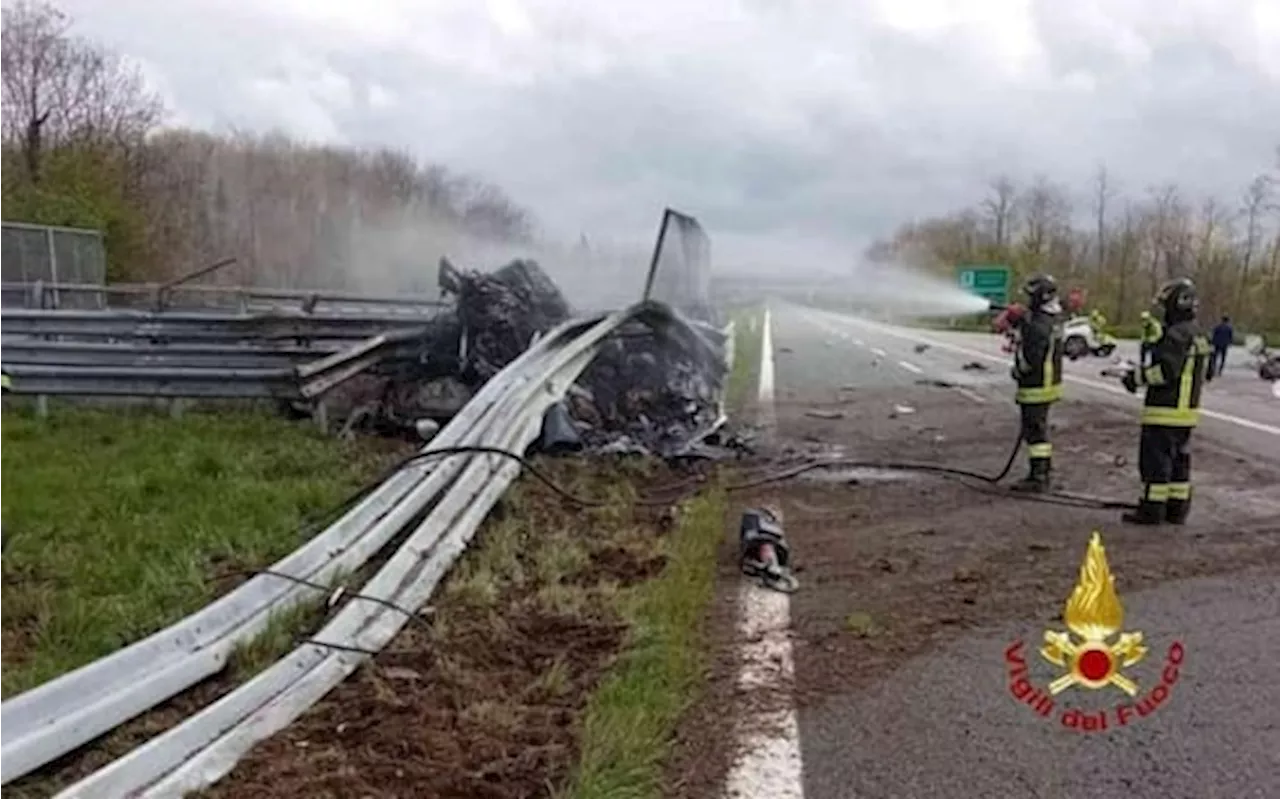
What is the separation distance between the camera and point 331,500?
6387mm

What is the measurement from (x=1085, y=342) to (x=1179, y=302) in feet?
71.2

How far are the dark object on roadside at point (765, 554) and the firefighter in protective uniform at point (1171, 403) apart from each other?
94.0 inches

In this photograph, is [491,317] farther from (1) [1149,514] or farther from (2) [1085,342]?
(2) [1085,342]

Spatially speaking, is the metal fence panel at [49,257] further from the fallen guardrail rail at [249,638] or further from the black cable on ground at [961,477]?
the fallen guardrail rail at [249,638]

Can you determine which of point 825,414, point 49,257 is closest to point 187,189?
point 49,257

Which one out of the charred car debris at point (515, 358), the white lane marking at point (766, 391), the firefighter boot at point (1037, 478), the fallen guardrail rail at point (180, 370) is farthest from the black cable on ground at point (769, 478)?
the white lane marking at point (766, 391)

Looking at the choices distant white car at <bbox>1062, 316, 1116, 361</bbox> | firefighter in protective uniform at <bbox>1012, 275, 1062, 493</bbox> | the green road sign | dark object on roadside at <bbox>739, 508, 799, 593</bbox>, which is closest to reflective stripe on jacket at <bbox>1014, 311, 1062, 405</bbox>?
firefighter in protective uniform at <bbox>1012, 275, 1062, 493</bbox>

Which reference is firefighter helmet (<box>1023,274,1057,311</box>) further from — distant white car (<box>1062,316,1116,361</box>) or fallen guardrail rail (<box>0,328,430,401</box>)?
distant white car (<box>1062,316,1116,361</box>)

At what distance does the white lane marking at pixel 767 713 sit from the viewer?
10.3 feet

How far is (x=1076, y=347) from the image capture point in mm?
27188

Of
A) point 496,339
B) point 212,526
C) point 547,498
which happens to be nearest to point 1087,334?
point 496,339

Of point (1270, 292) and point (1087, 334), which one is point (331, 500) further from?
point (1270, 292)

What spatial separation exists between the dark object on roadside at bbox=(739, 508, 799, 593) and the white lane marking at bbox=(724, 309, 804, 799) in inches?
4.4

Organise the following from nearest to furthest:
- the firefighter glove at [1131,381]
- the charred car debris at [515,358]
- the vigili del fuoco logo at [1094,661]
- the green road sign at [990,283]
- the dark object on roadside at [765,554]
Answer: the vigili del fuoco logo at [1094,661], the dark object on roadside at [765,554], the firefighter glove at [1131,381], the charred car debris at [515,358], the green road sign at [990,283]
